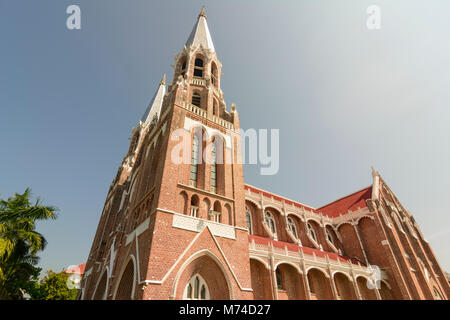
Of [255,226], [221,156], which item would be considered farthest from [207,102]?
[255,226]

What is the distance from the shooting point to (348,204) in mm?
30906

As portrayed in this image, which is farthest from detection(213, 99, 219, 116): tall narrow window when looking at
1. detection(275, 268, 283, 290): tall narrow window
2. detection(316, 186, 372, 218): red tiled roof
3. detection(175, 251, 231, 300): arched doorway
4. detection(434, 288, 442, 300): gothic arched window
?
detection(434, 288, 442, 300): gothic arched window

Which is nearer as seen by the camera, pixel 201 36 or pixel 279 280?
pixel 279 280

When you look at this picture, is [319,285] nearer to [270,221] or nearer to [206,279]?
[270,221]

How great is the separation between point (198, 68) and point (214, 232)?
17.0 metres

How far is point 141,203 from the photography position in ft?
49.7

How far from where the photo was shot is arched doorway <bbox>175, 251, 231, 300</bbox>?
11242 mm

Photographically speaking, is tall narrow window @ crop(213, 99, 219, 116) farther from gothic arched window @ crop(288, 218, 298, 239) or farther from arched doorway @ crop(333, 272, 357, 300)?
arched doorway @ crop(333, 272, 357, 300)

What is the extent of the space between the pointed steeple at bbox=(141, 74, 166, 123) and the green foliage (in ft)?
63.3

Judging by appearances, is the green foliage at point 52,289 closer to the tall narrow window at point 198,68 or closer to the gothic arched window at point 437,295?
the tall narrow window at point 198,68

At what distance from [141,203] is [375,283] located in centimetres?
2133

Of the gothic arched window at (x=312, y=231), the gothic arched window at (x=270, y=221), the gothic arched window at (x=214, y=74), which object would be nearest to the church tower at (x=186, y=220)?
the gothic arched window at (x=214, y=74)

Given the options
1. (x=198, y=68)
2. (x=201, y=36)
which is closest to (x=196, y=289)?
(x=198, y=68)
